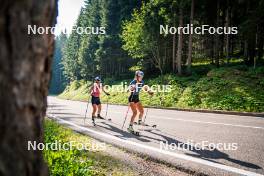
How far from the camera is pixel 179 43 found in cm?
2772

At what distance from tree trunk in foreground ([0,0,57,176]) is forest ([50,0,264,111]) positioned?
15.9 metres

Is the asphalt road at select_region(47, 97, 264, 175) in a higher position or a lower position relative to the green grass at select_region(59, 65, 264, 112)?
lower

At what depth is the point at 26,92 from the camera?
5.34 ft

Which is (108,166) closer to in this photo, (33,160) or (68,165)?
(68,165)

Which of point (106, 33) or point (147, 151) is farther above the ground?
point (106, 33)

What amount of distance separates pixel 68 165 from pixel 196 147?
3765mm

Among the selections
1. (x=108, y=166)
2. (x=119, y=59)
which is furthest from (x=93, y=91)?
(x=119, y=59)

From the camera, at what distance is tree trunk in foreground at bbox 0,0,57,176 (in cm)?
146

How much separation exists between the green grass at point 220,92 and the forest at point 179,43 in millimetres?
94
